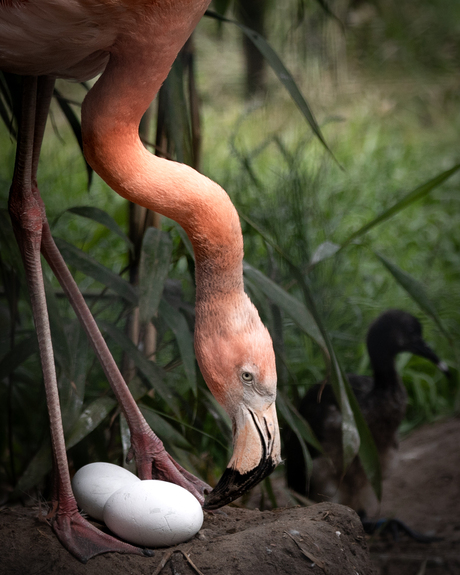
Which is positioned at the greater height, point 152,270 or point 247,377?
point 152,270

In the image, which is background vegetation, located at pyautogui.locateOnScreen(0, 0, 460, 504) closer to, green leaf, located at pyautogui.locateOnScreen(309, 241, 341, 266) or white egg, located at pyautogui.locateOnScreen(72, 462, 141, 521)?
green leaf, located at pyautogui.locateOnScreen(309, 241, 341, 266)

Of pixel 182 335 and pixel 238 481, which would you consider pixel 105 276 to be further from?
pixel 238 481

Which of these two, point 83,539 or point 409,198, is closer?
point 83,539

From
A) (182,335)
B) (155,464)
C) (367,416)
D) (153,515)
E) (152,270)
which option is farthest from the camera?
(367,416)

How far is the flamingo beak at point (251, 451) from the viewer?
1.33 meters

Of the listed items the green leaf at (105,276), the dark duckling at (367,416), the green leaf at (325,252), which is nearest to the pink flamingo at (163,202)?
the green leaf at (105,276)

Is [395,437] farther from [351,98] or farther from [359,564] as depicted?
[351,98]

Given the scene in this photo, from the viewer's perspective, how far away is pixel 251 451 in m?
1.33

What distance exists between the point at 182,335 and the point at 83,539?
673 mm

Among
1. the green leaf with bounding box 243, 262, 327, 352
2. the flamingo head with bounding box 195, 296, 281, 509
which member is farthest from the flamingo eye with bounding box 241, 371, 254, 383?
the green leaf with bounding box 243, 262, 327, 352

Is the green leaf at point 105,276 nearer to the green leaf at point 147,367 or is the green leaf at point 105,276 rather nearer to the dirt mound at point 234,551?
the green leaf at point 147,367

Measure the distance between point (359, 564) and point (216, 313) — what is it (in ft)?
2.17

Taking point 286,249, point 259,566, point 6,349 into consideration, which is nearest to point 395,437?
point 286,249

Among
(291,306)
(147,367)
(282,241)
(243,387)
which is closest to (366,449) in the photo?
(291,306)
